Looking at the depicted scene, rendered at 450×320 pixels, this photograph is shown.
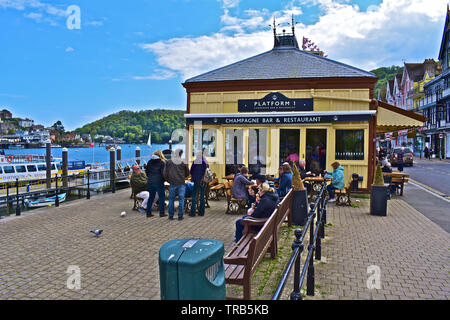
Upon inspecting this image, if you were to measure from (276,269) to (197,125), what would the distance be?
930 centimetres

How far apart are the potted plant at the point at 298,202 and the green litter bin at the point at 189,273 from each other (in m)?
5.57

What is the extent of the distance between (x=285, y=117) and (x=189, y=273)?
429 inches

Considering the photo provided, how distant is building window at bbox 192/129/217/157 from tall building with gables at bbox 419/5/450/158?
132 feet

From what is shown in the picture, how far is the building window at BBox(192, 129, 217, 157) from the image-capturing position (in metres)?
13.9

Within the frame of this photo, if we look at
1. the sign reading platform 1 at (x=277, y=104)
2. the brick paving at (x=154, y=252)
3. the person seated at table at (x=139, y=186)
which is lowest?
the brick paving at (x=154, y=252)

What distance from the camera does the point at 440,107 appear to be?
4947 centimetres

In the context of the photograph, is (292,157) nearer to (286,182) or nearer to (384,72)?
(286,182)

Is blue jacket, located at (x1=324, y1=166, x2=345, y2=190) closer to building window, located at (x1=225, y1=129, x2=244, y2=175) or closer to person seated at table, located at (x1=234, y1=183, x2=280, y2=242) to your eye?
building window, located at (x1=225, y1=129, x2=244, y2=175)

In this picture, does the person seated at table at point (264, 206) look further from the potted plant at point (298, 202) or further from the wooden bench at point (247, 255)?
the potted plant at point (298, 202)

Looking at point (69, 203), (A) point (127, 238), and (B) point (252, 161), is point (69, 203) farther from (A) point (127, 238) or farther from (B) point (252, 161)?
(B) point (252, 161)

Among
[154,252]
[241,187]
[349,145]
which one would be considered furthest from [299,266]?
[349,145]

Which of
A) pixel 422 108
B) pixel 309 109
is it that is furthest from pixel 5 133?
pixel 309 109

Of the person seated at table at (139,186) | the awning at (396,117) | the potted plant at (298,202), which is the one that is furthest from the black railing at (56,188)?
the awning at (396,117)

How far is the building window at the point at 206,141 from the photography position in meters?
13.9
